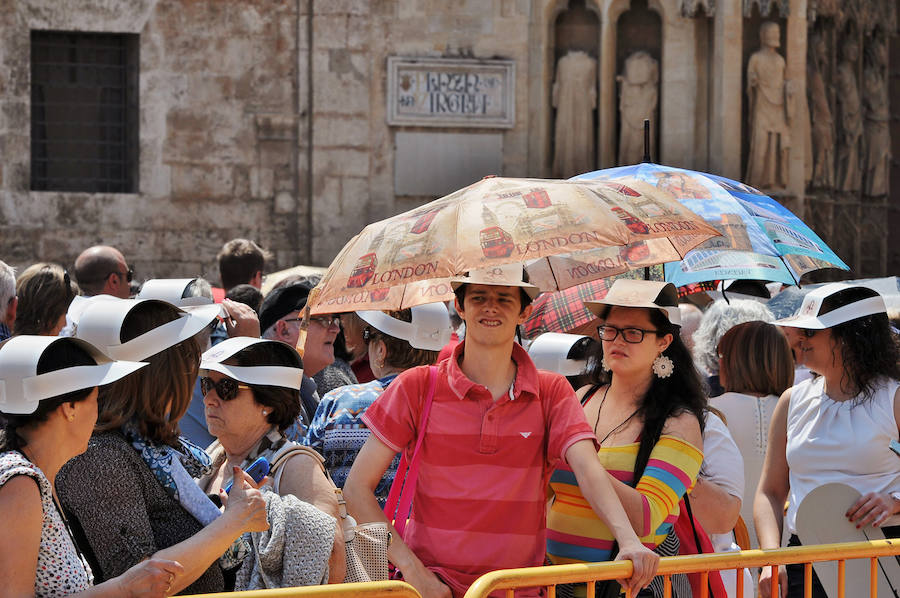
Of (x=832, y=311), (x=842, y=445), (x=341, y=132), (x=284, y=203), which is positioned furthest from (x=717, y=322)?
(x=284, y=203)

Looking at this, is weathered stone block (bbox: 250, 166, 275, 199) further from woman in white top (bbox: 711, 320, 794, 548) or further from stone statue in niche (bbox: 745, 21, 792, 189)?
woman in white top (bbox: 711, 320, 794, 548)

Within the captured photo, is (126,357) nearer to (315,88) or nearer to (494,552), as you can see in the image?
(494,552)

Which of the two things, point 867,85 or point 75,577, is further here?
point 867,85

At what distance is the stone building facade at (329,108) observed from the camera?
13992mm

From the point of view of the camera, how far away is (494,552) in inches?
143

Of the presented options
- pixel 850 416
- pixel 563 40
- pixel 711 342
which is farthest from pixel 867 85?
pixel 850 416

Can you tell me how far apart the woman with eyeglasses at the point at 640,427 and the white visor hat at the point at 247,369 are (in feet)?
2.86

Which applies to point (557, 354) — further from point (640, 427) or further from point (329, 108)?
point (329, 108)

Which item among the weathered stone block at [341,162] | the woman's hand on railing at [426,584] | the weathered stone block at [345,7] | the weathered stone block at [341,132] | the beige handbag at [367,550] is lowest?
the woman's hand on railing at [426,584]

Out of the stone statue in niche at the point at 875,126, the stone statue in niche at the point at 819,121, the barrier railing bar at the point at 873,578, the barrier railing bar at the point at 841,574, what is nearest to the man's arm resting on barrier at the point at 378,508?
the barrier railing bar at the point at 841,574

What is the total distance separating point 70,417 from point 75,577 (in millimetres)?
359

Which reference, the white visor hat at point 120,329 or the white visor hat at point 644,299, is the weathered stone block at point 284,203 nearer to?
the white visor hat at point 644,299

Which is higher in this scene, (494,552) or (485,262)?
(485,262)

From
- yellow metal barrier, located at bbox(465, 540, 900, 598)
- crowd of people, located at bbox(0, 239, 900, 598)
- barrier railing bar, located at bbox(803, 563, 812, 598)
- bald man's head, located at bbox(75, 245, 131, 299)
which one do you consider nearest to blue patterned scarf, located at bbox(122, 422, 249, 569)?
crowd of people, located at bbox(0, 239, 900, 598)
